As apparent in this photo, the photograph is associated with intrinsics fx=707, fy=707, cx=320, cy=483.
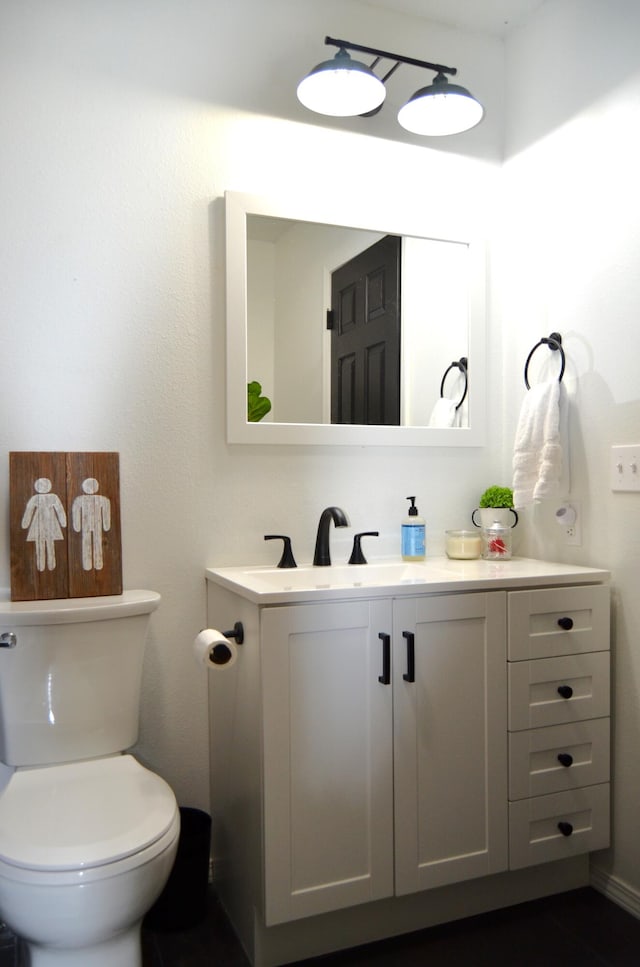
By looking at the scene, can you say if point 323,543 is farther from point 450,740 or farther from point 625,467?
point 625,467

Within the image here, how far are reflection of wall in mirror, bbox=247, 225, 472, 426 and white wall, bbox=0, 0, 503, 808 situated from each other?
0.36ft

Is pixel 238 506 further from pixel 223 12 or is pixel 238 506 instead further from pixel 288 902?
pixel 223 12

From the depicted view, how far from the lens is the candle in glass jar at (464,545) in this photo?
214 centimetres

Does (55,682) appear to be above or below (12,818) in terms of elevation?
above

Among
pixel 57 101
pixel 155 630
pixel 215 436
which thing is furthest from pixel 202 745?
pixel 57 101

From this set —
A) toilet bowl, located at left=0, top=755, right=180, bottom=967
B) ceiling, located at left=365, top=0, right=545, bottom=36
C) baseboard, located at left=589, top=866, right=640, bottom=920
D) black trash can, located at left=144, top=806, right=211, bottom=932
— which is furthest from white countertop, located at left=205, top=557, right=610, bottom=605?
ceiling, located at left=365, top=0, right=545, bottom=36

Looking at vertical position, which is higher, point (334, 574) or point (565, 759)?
point (334, 574)

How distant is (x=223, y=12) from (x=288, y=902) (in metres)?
2.27

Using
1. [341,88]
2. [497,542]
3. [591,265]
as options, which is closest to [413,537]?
[497,542]

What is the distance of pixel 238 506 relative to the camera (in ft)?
6.57

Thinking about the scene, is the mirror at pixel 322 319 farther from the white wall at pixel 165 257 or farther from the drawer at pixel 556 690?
the drawer at pixel 556 690

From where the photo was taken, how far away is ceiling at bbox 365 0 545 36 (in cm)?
212

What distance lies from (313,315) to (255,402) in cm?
31

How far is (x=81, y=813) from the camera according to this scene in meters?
1.38
